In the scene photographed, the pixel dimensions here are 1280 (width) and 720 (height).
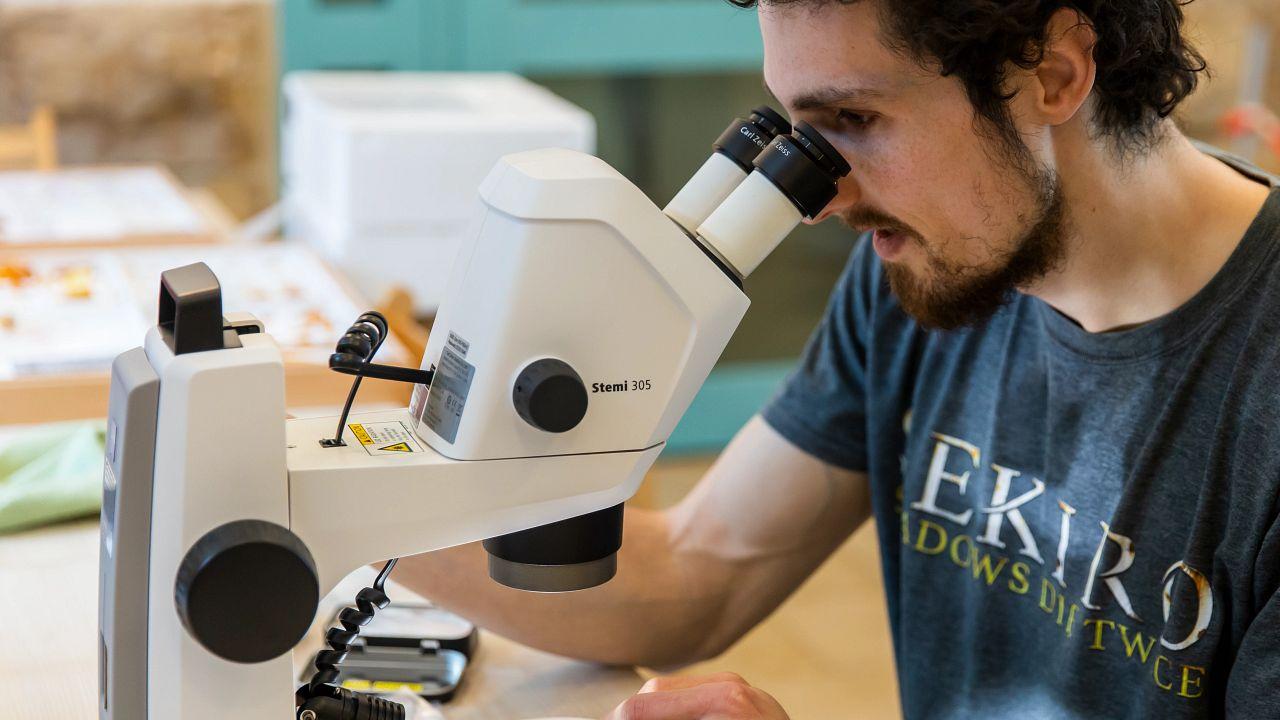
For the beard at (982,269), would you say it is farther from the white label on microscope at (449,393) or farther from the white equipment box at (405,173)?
the white equipment box at (405,173)

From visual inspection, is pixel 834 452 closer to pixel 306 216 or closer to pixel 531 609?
pixel 531 609

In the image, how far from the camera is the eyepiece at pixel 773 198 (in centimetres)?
77

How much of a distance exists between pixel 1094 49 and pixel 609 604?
2.05ft

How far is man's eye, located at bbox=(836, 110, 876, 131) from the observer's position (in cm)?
101

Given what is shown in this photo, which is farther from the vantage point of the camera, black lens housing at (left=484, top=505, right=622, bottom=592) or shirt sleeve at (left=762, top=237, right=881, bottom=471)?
shirt sleeve at (left=762, top=237, right=881, bottom=471)

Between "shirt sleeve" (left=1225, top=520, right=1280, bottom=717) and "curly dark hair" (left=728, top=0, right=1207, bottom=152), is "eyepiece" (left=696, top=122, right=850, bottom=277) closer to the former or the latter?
"curly dark hair" (left=728, top=0, right=1207, bottom=152)

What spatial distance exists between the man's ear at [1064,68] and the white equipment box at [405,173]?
4.70 ft

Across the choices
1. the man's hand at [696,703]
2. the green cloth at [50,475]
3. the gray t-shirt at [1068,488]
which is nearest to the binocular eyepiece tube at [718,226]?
the man's hand at [696,703]

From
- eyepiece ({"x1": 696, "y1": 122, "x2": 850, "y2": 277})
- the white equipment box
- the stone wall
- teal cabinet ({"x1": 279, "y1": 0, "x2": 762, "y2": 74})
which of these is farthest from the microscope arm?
the stone wall

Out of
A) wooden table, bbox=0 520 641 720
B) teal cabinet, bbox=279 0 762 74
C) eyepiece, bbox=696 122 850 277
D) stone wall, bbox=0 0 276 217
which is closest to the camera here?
eyepiece, bbox=696 122 850 277

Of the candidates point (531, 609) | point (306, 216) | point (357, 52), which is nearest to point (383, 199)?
point (306, 216)

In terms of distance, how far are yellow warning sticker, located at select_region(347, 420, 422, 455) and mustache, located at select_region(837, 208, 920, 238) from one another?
46 centimetres

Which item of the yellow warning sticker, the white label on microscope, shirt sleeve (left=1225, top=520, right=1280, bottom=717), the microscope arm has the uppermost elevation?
the white label on microscope

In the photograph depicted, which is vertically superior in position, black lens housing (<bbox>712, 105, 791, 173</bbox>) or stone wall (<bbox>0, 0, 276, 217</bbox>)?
black lens housing (<bbox>712, 105, 791, 173</bbox>)
